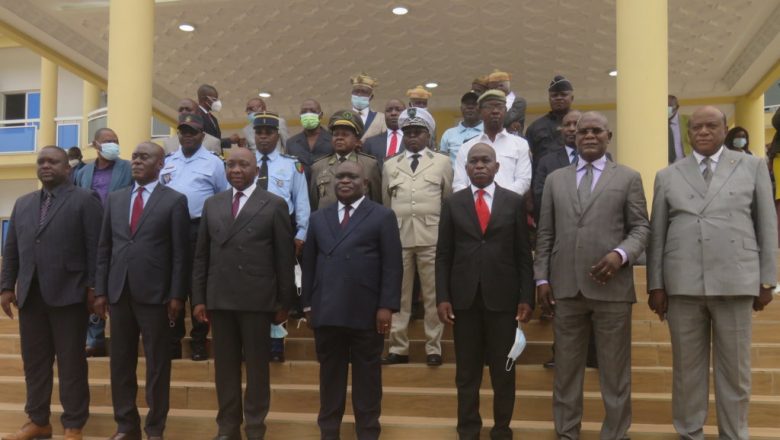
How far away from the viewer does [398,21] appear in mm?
11484

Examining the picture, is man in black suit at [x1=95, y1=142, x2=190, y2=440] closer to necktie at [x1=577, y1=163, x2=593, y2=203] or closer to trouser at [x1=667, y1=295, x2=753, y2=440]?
necktie at [x1=577, y1=163, x2=593, y2=203]

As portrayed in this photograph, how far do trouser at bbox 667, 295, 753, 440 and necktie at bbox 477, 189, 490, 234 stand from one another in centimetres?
120

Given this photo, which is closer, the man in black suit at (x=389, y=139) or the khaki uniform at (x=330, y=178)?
the khaki uniform at (x=330, y=178)

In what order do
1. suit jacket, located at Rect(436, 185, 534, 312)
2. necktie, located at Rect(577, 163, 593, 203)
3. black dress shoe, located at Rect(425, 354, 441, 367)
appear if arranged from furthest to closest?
black dress shoe, located at Rect(425, 354, 441, 367), suit jacket, located at Rect(436, 185, 534, 312), necktie, located at Rect(577, 163, 593, 203)

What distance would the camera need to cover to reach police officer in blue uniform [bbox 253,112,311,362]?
602 centimetres

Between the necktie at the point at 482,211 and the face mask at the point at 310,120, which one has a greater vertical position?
the face mask at the point at 310,120

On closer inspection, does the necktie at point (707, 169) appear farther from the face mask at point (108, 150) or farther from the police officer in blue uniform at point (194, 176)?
the face mask at point (108, 150)

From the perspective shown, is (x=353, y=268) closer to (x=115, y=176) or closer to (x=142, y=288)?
(x=142, y=288)

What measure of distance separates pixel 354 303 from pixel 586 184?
5.28ft

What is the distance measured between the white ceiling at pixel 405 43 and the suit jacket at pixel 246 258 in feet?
21.5

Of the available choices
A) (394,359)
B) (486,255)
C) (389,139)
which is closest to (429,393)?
(394,359)

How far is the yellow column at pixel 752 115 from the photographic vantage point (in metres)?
A: 13.6

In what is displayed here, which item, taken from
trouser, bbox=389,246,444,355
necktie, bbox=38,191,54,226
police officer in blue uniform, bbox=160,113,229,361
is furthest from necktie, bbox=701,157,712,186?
necktie, bbox=38,191,54,226

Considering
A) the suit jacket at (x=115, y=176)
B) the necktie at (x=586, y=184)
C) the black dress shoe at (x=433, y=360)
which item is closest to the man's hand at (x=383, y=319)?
the black dress shoe at (x=433, y=360)
